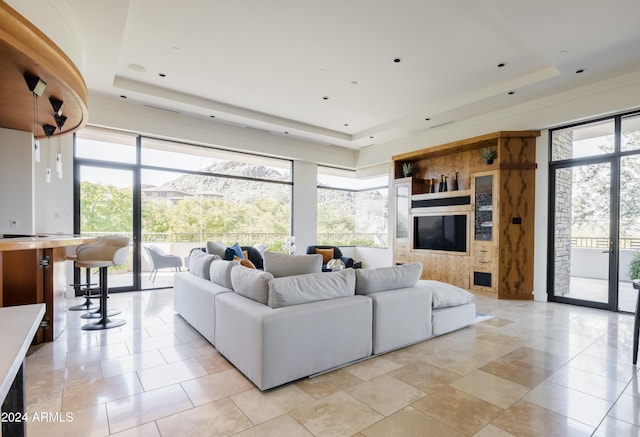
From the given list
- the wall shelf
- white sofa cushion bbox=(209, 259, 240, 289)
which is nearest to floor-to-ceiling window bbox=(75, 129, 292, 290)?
white sofa cushion bbox=(209, 259, 240, 289)

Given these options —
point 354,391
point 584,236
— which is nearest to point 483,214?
point 584,236

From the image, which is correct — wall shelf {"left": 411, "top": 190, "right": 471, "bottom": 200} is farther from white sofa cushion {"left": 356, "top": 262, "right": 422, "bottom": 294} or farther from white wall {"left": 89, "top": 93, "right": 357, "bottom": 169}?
white sofa cushion {"left": 356, "top": 262, "right": 422, "bottom": 294}

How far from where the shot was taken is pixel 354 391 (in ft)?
7.76

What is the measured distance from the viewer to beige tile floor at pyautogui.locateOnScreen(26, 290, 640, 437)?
77.0 inches

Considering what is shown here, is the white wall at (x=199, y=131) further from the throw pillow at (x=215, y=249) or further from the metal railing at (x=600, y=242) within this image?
the metal railing at (x=600, y=242)

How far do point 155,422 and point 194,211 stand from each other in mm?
5006

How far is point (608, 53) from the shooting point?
3.92 meters

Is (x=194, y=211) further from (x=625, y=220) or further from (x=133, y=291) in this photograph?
(x=625, y=220)

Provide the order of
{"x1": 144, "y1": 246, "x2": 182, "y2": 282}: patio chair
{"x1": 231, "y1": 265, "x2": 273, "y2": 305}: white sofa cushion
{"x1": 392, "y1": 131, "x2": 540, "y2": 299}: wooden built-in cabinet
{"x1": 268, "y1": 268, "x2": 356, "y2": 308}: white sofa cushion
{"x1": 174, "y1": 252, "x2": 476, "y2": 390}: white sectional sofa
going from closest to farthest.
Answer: {"x1": 174, "y1": 252, "x2": 476, "y2": 390}: white sectional sofa, {"x1": 268, "y1": 268, "x2": 356, "y2": 308}: white sofa cushion, {"x1": 231, "y1": 265, "x2": 273, "y2": 305}: white sofa cushion, {"x1": 392, "y1": 131, "x2": 540, "y2": 299}: wooden built-in cabinet, {"x1": 144, "y1": 246, "x2": 182, "y2": 282}: patio chair

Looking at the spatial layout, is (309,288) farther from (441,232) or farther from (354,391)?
(441,232)

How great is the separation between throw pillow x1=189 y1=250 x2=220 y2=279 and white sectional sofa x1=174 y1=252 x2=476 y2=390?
0.02m

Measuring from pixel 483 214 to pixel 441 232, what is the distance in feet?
3.24

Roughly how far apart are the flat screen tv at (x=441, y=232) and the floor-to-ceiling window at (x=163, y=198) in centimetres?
342

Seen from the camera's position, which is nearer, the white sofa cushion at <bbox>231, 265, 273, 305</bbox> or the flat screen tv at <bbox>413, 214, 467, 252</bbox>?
the white sofa cushion at <bbox>231, 265, 273, 305</bbox>
